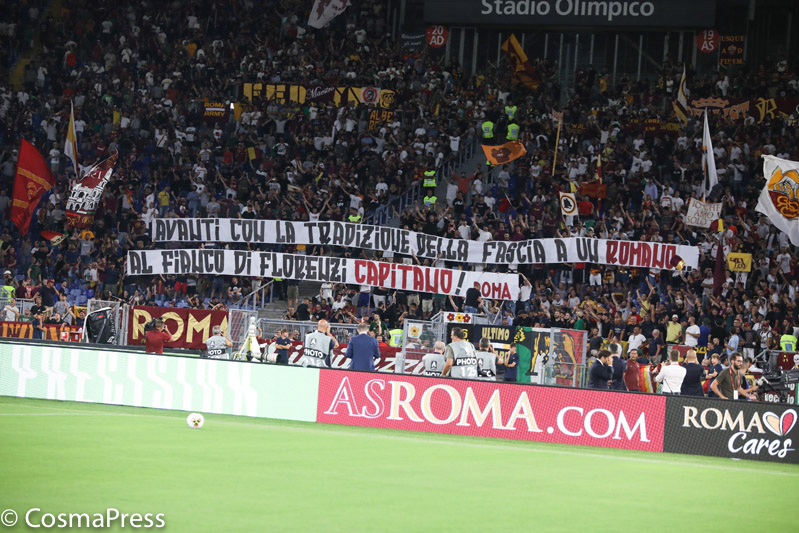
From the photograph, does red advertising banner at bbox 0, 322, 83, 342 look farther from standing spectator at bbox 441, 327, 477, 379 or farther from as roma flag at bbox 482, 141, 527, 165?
as roma flag at bbox 482, 141, 527, 165

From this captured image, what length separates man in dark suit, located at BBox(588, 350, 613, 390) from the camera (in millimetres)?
19891

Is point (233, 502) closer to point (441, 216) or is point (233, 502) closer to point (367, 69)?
point (441, 216)

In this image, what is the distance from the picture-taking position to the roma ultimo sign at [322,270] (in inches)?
1172

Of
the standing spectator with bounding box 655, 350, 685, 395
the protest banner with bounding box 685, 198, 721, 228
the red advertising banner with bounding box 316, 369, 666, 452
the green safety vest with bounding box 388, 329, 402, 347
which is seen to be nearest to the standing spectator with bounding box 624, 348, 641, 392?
the standing spectator with bounding box 655, 350, 685, 395

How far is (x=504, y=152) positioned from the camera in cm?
3456

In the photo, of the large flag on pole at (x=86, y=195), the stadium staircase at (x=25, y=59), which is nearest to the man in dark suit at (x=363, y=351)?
the large flag on pole at (x=86, y=195)

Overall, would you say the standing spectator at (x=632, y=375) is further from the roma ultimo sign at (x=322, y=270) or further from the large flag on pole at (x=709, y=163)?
the large flag on pole at (x=709, y=163)

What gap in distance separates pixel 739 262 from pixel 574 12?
56.4 ft

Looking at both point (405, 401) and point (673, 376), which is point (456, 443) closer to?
point (405, 401)

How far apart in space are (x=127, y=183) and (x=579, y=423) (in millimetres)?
22955

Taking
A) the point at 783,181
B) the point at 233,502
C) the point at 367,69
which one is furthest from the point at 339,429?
the point at 367,69

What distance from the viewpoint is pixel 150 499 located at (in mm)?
10258

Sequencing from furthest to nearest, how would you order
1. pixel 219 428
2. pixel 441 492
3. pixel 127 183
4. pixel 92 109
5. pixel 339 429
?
pixel 92 109 < pixel 127 183 < pixel 339 429 < pixel 219 428 < pixel 441 492

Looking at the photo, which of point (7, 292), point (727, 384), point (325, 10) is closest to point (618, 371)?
point (727, 384)
